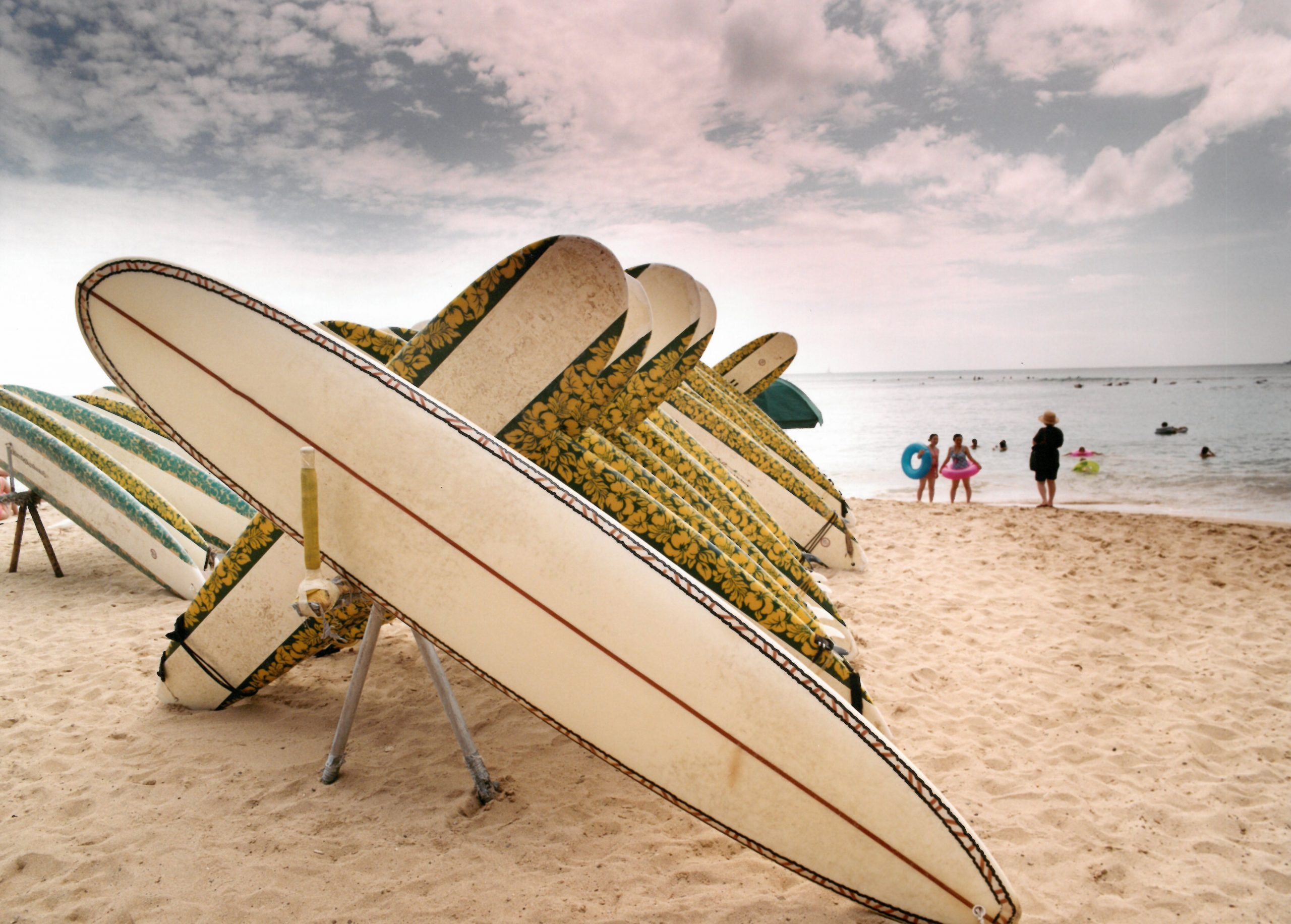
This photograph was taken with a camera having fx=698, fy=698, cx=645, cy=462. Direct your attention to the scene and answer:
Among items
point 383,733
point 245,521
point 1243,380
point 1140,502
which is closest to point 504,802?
point 383,733

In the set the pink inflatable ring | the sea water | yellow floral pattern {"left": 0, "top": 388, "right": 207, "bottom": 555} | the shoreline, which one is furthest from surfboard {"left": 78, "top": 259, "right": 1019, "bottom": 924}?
the sea water

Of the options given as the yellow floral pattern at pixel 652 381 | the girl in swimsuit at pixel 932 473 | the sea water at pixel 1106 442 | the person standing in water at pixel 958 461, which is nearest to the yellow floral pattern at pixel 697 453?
the yellow floral pattern at pixel 652 381

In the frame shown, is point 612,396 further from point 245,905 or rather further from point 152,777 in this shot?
point 152,777

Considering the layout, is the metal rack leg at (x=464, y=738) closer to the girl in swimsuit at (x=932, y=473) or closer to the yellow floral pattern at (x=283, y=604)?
the yellow floral pattern at (x=283, y=604)

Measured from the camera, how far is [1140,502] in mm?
11297

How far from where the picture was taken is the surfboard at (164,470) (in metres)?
5.56

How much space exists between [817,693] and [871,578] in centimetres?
412

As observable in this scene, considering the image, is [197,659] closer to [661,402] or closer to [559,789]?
[559,789]

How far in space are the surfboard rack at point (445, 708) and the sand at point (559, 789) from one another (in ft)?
0.29

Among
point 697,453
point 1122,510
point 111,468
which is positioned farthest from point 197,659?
point 1122,510

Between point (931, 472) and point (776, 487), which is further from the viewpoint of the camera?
point (931, 472)

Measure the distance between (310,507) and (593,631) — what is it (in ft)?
2.83

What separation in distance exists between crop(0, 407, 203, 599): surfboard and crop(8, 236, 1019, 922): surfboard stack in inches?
91.5

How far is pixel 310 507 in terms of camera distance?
6.38 ft
